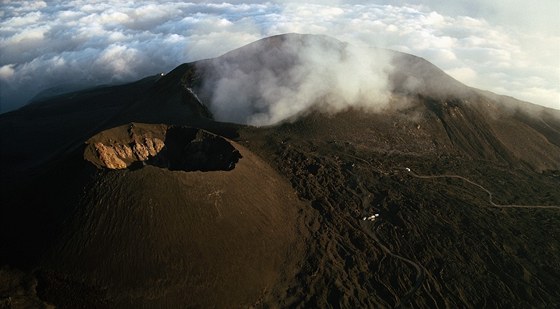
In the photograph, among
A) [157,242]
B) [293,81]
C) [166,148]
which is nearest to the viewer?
[157,242]

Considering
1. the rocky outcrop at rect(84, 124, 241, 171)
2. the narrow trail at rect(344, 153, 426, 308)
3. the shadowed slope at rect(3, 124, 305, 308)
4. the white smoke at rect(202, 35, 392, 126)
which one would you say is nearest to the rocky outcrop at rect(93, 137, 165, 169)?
the rocky outcrop at rect(84, 124, 241, 171)

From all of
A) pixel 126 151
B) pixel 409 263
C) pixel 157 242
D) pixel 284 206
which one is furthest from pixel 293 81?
pixel 157 242

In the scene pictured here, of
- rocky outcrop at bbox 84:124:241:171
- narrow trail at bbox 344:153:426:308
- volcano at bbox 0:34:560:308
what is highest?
rocky outcrop at bbox 84:124:241:171

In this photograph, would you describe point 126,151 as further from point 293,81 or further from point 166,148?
point 293,81

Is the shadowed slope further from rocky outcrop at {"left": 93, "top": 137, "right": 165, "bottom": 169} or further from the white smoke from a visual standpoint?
the white smoke

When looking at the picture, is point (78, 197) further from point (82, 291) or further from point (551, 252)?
point (551, 252)

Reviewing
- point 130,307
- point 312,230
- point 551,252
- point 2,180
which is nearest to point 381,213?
point 312,230
